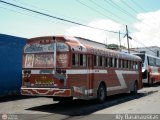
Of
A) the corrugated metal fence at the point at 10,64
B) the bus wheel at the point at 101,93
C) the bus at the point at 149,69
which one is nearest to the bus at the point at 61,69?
the bus wheel at the point at 101,93

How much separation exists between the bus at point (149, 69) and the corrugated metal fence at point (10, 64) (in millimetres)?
17082

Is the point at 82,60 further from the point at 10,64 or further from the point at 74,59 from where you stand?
the point at 10,64

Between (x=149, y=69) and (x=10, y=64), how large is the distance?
63.5ft

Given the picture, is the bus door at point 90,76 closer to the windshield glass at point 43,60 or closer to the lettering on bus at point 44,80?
the windshield glass at point 43,60

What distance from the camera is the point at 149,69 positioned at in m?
34.5

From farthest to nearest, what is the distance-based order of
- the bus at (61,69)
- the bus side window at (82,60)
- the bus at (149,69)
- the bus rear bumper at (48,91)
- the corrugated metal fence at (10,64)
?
the bus at (149,69) → the corrugated metal fence at (10,64) → the bus side window at (82,60) → the bus at (61,69) → the bus rear bumper at (48,91)

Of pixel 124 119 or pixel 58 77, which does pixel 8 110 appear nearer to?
pixel 58 77

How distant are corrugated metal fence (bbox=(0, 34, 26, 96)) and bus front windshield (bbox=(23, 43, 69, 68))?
324 cm

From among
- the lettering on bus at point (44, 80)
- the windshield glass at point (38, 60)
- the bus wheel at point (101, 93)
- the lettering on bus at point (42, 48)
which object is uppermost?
the lettering on bus at point (42, 48)

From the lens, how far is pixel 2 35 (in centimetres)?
1738

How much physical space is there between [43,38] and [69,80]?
2.21 m

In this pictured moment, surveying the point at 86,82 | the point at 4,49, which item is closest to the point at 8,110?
the point at 86,82

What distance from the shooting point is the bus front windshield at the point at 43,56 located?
13914 millimetres

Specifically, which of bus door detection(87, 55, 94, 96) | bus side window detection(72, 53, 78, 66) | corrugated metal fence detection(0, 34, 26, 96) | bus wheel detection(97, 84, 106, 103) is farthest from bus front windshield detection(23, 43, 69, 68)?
bus wheel detection(97, 84, 106, 103)
